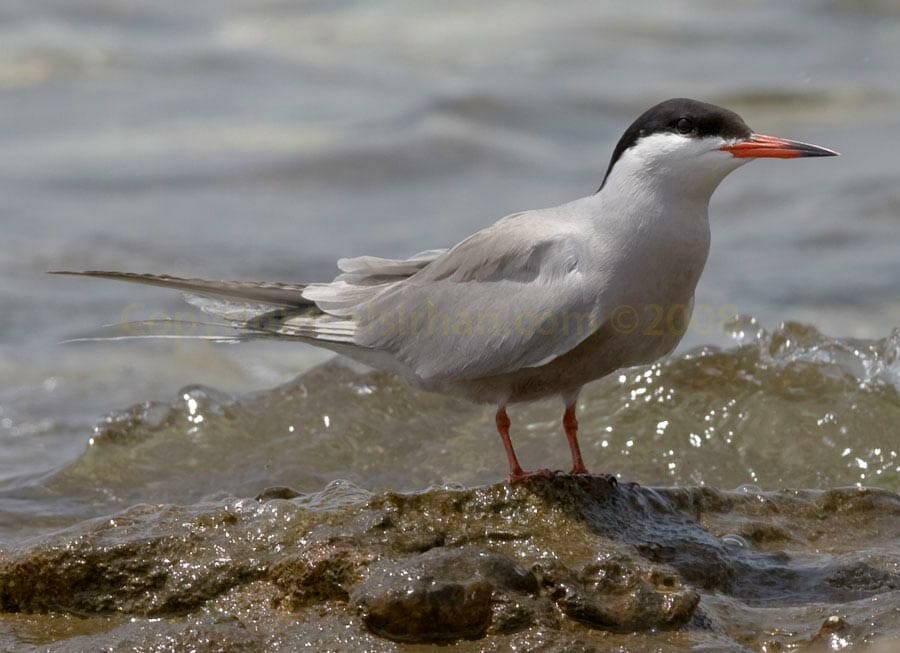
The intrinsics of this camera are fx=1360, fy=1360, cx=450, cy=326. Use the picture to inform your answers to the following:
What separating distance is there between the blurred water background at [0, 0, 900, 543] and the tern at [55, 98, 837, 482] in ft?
3.83

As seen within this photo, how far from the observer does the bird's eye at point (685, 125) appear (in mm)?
4469

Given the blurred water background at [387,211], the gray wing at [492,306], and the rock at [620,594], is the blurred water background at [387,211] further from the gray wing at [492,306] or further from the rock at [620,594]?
the rock at [620,594]

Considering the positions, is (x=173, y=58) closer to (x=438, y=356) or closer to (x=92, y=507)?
(x=92, y=507)

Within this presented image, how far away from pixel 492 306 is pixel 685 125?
2.94 feet

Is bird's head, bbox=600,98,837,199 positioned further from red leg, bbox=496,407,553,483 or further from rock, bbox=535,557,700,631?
rock, bbox=535,557,700,631

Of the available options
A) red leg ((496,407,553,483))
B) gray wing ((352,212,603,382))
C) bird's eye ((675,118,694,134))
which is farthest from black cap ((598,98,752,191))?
red leg ((496,407,553,483))

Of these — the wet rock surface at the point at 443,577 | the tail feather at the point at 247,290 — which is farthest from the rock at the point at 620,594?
the tail feather at the point at 247,290

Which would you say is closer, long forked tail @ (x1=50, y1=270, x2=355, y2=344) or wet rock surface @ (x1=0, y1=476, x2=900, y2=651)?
wet rock surface @ (x1=0, y1=476, x2=900, y2=651)

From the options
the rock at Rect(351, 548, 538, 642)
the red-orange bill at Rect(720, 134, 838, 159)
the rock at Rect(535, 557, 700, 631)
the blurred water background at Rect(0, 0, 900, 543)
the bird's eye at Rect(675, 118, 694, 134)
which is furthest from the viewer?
the blurred water background at Rect(0, 0, 900, 543)

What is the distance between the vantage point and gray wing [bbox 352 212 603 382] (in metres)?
4.45

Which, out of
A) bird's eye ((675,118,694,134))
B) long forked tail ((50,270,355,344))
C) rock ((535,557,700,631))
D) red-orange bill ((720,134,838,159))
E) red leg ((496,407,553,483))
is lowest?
rock ((535,557,700,631))

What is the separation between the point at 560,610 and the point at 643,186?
58.7 inches

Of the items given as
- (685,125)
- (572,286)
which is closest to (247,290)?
(572,286)

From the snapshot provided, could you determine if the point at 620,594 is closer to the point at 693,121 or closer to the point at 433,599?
the point at 433,599
